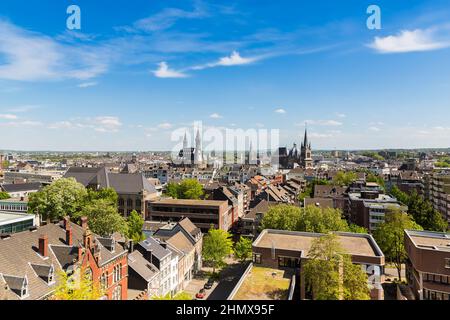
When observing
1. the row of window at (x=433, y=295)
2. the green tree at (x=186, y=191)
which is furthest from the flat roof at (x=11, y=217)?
the row of window at (x=433, y=295)

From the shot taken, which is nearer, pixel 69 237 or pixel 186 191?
pixel 69 237

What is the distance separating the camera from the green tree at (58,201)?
186 ft

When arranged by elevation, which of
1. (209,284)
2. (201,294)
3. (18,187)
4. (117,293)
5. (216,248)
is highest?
(18,187)

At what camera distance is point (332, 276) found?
2425 centimetres

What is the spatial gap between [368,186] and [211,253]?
59153 millimetres

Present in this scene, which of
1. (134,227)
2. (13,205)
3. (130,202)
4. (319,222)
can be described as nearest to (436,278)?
(319,222)

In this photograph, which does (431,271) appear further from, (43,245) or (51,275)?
(43,245)

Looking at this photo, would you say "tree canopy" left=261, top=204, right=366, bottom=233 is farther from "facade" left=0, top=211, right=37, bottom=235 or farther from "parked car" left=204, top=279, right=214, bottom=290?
"facade" left=0, top=211, right=37, bottom=235

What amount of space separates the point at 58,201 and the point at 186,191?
1687 inches

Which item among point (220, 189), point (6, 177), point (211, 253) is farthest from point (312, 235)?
point (6, 177)

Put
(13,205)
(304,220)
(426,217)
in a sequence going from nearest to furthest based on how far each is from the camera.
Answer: (304,220), (426,217), (13,205)

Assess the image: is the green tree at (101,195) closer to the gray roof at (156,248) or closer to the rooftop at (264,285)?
the gray roof at (156,248)

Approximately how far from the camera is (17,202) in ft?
245

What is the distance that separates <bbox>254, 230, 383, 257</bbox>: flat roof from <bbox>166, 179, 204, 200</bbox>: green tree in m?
50.3
